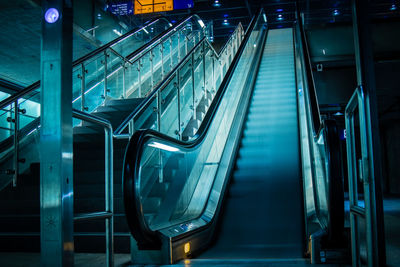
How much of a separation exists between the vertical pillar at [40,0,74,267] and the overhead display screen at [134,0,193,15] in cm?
1119

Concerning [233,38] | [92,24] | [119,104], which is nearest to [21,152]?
[119,104]

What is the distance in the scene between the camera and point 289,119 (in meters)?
7.89

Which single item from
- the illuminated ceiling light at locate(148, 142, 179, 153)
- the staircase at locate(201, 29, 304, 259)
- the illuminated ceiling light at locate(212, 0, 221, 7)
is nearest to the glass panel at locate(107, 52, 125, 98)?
the staircase at locate(201, 29, 304, 259)

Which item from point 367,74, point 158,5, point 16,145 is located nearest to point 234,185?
point 16,145

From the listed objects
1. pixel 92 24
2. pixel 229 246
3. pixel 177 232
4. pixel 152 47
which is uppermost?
pixel 92 24

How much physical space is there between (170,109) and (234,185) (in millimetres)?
1580

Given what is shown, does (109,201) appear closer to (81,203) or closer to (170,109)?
(81,203)

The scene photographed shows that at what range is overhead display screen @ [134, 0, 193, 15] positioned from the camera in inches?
505

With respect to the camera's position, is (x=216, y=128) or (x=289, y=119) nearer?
(x=216, y=128)

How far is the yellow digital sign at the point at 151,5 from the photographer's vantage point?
13.1 m

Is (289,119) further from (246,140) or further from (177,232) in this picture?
(177,232)

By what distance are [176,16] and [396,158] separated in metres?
11.2

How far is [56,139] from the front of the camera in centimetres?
187

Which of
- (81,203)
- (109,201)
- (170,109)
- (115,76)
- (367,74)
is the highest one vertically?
(115,76)
